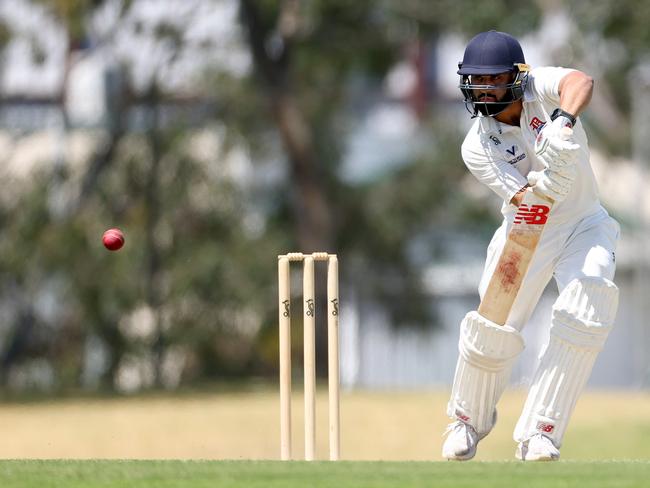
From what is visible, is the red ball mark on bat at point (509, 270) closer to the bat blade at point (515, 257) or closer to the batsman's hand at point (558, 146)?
the bat blade at point (515, 257)

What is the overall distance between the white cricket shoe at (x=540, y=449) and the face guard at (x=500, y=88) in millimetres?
1196

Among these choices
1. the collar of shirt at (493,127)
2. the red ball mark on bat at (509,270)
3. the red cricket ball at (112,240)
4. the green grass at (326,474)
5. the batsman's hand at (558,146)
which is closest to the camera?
the green grass at (326,474)

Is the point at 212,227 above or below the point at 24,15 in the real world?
below

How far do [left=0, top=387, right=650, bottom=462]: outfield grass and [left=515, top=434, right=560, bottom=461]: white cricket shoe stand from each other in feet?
11.3

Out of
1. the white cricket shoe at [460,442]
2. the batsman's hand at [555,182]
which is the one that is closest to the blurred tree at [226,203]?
the white cricket shoe at [460,442]

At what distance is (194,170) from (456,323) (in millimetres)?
5013

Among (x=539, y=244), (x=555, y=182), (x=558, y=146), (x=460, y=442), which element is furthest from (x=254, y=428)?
(x=558, y=146)

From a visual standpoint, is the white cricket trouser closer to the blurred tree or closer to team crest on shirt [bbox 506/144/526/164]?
team crest on shirt [bbox 506/144/526/164]

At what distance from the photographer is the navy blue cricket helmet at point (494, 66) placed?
5797 mm

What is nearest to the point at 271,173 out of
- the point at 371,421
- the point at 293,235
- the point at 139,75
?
the point at 293,235

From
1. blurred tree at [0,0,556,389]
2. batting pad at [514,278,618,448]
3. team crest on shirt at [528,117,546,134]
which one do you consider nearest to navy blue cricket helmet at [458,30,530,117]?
team crest on shirt at [528,117,546,134]

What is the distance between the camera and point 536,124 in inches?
230

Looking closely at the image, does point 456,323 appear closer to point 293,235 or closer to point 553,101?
point 293,235

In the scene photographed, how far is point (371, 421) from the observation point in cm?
1227
